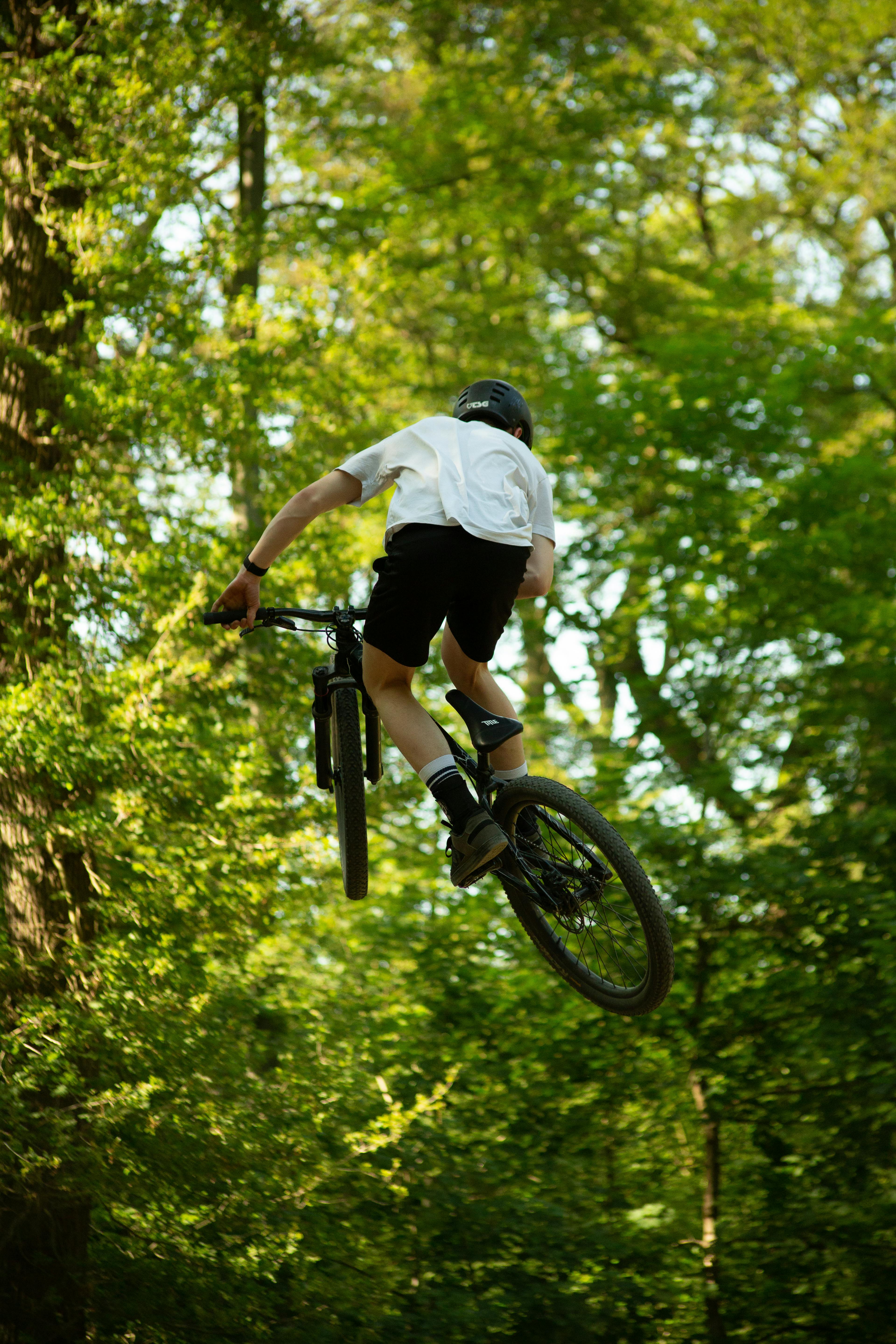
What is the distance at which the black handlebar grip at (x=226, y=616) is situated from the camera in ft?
10.2

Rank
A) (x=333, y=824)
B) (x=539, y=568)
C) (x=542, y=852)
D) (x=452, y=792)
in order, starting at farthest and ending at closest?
1. (x=333, y=824)
2. (x=539, y=568)
3. (x=542, y=852)
4. (x=452, y=792)

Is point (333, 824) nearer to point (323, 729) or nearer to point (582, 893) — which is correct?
point (323, 729)

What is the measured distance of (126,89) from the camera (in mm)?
7219

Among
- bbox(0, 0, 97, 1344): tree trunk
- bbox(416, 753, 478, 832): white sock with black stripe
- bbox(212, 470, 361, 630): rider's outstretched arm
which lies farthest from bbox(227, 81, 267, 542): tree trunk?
bbox(416, 753, 478, 832): white sock with black stripe

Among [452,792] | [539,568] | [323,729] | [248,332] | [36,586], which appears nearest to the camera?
[452,792]

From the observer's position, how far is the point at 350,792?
3.31m

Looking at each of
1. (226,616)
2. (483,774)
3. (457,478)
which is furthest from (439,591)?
(226,616)

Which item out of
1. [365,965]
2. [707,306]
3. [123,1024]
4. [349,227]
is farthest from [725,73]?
[123,1024]

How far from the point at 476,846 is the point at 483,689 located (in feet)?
1.76

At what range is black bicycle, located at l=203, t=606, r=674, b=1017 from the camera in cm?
277

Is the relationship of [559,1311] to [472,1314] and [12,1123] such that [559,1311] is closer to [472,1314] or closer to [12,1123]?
[472,1314]

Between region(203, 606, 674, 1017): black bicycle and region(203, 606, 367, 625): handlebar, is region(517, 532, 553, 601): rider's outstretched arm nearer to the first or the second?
region(203, 606, 674, 1017): black bicycle

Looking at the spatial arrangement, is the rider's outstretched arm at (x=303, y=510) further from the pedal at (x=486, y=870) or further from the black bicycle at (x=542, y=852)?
the pedal at (x=486, y=870)

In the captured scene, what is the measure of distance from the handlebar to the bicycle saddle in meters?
0.36
